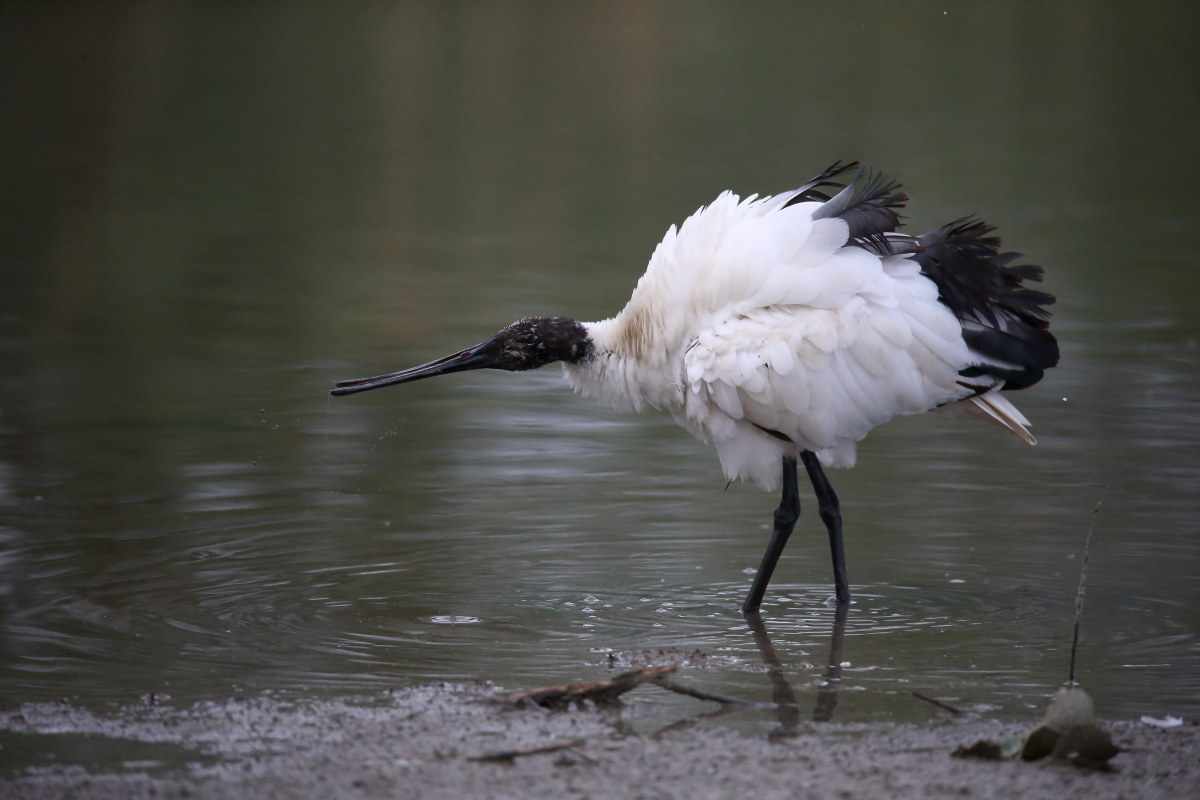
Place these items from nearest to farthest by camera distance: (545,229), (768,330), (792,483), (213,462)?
(768,330) → (792,483) → (213,462) → (545,229)

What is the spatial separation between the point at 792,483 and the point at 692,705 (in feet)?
6.84

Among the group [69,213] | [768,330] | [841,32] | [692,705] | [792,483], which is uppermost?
[841,32]

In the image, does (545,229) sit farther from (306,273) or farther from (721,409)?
(721,409)

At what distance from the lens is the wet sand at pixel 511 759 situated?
537 centimetres

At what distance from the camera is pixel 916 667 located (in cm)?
702

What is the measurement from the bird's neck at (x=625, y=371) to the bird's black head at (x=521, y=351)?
68 mm

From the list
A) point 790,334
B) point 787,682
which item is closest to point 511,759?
point 787,682

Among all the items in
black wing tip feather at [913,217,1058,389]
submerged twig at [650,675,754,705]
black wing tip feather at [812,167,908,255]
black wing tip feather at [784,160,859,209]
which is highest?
black wing tip feather at [784,160,859,209]

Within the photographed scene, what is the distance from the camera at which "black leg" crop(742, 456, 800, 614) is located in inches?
312

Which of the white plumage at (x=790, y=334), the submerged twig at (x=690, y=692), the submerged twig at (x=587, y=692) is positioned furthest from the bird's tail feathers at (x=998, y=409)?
the submerged twig at (x=587, y=692)

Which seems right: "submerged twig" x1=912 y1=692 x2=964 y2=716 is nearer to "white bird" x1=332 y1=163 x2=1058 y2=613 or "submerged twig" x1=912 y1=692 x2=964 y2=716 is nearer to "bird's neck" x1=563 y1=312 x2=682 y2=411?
"white bird" x1=332 y1=163 x2=1058 y2=613

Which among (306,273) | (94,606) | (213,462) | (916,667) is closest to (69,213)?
(306,273)

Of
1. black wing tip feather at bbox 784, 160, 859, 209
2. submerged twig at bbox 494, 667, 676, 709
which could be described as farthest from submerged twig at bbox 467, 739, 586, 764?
black wing tip feather at bbox 784, 160, 859, 209

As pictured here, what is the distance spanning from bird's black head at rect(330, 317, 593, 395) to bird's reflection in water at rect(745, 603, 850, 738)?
1.62m
